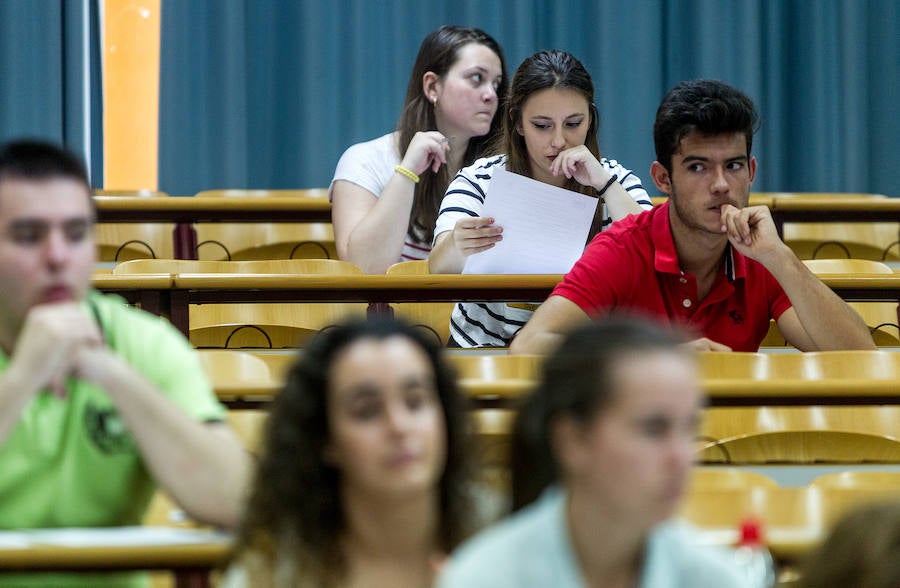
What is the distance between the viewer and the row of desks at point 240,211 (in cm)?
388

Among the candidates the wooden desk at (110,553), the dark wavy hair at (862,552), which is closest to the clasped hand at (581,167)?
the wooden desk at (110,553)

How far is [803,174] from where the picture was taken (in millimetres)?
6051

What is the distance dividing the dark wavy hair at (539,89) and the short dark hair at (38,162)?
1727mm

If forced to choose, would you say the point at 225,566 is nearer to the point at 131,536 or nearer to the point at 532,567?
the point at 131,536

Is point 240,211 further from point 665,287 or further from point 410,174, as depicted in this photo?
point 665,287

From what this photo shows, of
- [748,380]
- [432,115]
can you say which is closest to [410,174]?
[432,115]

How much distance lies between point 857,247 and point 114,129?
3.31 metres

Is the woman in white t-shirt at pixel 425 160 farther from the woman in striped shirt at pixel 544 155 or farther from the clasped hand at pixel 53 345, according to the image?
the clasped hand at pixel 53 345

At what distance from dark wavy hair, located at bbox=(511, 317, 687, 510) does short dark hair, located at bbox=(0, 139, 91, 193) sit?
66 cm

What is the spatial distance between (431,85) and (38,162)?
220 cm

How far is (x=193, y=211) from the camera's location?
3.95 metres

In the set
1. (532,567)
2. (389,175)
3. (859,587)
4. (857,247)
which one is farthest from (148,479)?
(857,247)

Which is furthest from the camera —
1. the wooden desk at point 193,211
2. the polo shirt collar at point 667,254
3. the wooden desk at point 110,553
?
the wooden desk at point 193,211

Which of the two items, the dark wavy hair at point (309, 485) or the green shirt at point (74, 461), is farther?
the green shirt at point (74, 461)
